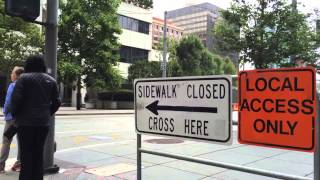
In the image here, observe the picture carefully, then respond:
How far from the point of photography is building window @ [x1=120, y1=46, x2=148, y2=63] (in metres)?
50.5

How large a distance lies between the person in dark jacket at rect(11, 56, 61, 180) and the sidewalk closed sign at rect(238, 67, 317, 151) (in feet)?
9.24

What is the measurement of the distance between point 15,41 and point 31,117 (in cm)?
2577

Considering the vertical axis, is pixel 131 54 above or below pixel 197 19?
below

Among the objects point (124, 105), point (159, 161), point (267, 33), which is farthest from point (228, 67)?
point (159, 161)

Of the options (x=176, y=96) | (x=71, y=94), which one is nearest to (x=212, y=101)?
(x=176, y=96)

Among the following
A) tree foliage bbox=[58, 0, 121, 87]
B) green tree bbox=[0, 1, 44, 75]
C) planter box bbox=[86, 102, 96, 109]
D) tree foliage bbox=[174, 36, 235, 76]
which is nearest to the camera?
green tree bbox=[0, 1, 44, 75]

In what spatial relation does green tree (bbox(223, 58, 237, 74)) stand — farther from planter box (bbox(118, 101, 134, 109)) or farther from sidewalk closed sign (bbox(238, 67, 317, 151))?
sidewalk closed sign (bbox(238, 67, 317, 151))

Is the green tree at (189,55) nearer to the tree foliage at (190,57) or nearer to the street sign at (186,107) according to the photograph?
the tree foliage at (190,57)

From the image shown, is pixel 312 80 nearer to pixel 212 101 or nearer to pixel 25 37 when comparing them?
pixel 212 101

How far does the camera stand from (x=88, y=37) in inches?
1271

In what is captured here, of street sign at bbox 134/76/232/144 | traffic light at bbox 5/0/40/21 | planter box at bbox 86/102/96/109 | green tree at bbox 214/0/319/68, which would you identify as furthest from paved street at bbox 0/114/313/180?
planter box at bbox 86/102/96/109

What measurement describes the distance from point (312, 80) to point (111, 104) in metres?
36.2

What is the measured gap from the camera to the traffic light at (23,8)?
6258mm

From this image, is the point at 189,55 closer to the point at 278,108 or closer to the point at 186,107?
the point at 186,107
